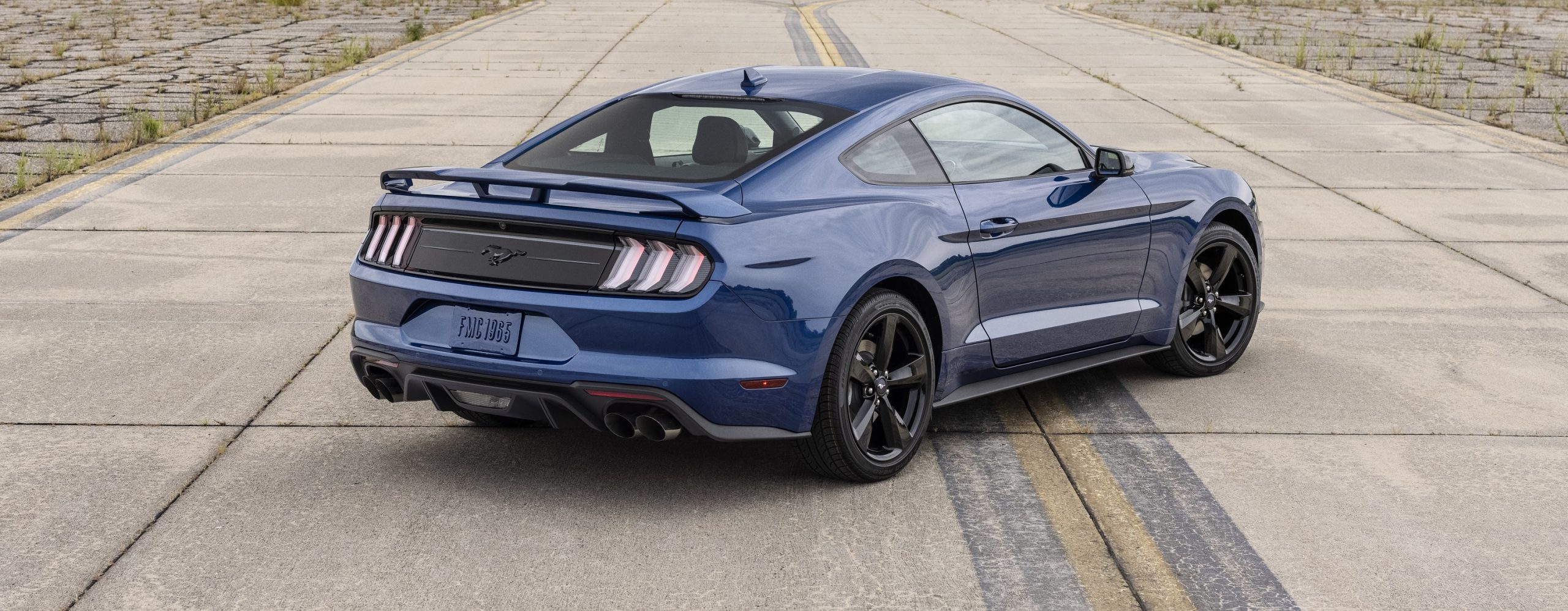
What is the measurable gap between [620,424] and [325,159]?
28.2 ft

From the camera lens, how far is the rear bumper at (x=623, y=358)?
14.3ft

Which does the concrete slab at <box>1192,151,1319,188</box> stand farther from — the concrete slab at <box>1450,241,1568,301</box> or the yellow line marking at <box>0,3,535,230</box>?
the yellow line marking at <box>0,3,535,230</box>

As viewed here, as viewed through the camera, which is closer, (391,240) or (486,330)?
(486,330)

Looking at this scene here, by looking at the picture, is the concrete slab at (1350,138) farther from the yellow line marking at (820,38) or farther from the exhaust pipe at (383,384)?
the exhaust pipe at (383,384)

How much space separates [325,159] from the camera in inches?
484

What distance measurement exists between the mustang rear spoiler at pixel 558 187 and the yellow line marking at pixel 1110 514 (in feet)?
4.82

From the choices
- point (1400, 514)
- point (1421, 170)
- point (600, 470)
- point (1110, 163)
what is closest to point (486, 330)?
point (600, 470)

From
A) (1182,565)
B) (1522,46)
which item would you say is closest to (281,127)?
(1182,565)

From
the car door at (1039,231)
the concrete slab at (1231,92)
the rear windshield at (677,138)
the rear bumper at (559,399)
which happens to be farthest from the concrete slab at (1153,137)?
the rear bumper at (559,399)

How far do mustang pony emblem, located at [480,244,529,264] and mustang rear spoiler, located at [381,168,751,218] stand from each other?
159 mm

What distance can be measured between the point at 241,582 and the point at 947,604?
1.94 meters

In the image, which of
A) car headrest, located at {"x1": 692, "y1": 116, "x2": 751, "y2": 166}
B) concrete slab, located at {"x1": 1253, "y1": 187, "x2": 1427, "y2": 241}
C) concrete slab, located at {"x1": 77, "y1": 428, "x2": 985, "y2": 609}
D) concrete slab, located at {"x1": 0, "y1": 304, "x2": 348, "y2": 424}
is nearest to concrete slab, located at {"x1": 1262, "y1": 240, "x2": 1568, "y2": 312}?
concrete slab, located at {"x1": 1253, "y1": 187, "x2": 1427, "y2": 241}

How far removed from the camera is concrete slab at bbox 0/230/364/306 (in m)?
7.69

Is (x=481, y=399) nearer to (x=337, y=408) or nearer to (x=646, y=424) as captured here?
(x=646, y=424)
